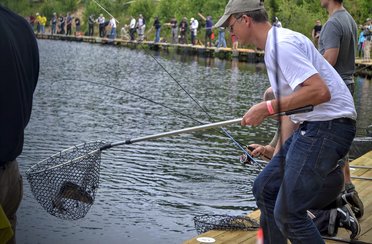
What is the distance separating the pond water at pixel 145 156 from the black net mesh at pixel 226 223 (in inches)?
54.7

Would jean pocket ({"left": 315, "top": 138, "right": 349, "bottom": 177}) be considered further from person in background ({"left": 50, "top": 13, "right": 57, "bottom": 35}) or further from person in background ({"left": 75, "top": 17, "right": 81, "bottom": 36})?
person in background ({"left": 75, "top": 17, "right": 81, "bottom": 36})

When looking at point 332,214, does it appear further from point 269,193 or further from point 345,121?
point 345,121

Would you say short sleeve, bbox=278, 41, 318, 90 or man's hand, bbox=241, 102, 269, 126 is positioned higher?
short sleeve, bbox=278, 41, 318, 90

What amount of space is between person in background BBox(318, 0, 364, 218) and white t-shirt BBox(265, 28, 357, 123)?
155 centimetres

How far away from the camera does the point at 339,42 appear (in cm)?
→ 517

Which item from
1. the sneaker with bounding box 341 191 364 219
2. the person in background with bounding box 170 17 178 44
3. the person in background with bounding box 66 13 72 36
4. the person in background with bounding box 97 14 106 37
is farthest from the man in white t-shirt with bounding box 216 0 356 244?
the person in background with bounding box 66 13 72 36

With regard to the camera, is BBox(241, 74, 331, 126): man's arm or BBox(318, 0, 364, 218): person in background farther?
BBox(318, 0, 364, 218): person in background

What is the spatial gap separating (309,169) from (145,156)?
7323 millimetres

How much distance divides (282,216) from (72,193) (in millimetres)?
1834

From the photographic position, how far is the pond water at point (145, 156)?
739 centimetres

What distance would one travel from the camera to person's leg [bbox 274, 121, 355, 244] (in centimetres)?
364

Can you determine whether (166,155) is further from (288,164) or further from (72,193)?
(288,164)

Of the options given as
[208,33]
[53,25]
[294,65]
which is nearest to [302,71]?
[294,65]

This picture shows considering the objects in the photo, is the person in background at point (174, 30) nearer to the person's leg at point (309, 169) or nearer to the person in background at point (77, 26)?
the person in background at point (77, 26)
